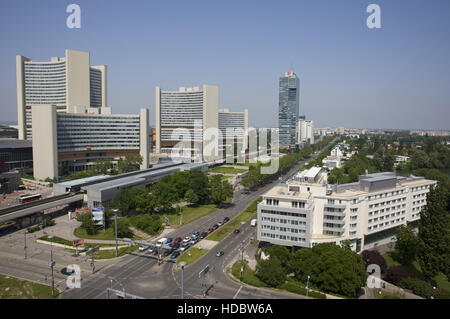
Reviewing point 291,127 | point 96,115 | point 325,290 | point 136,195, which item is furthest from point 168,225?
point 291,127

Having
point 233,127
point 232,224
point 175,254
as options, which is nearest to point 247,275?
point 175,254

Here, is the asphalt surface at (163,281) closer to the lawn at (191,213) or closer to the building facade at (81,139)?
the lawn at (191,213)

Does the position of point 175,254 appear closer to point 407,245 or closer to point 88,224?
point 88,224

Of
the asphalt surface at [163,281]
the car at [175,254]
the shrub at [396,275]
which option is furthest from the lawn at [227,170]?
the shrub at [396,275]

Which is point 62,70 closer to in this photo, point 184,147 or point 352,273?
point 184,147

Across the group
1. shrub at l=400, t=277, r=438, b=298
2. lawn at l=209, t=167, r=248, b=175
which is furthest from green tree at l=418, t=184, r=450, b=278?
lawn at l=209, t=167, r=248, b=175

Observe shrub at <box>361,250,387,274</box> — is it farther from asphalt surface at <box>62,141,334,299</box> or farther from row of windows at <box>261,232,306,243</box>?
asphalt surface at <box>62,141,334,299</box>
